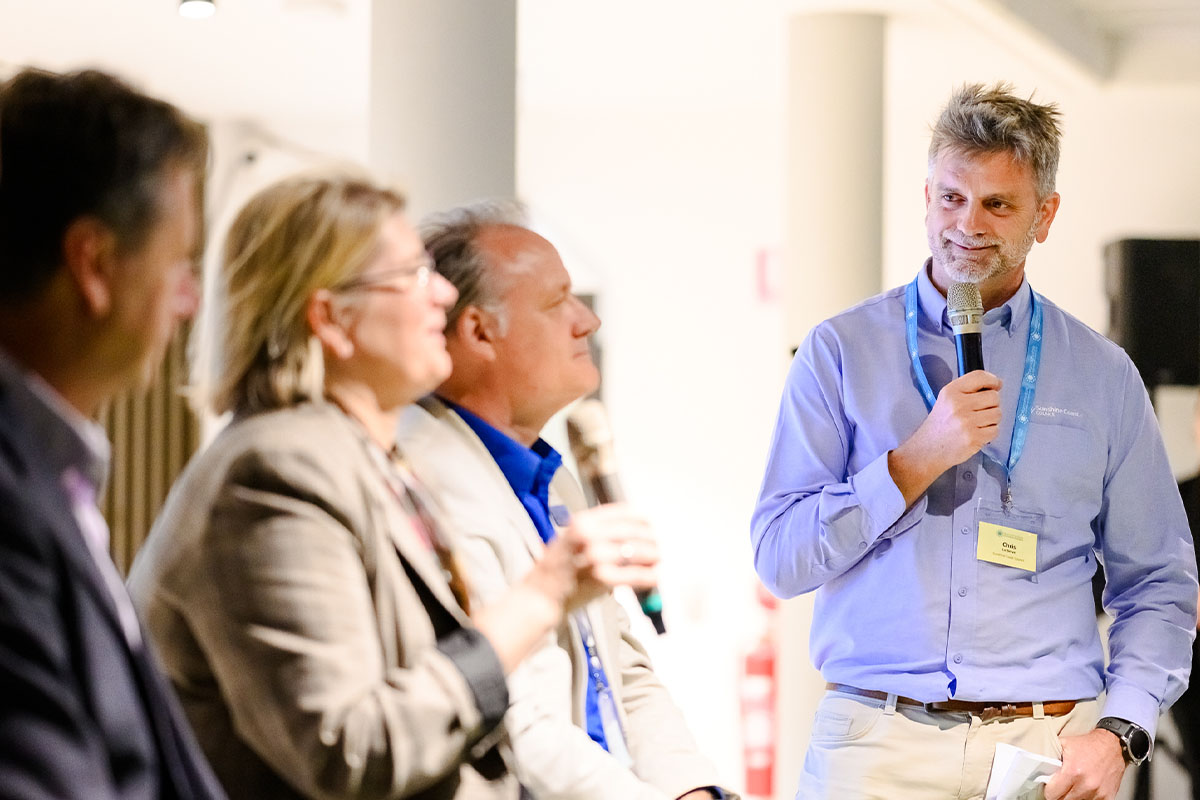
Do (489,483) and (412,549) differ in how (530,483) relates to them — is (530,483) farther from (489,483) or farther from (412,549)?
(412,549)

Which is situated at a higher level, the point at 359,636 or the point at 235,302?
the point at 235,302

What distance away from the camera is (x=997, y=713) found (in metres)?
2.21

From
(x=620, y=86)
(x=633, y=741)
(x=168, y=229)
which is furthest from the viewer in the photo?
(x=620, y=86)

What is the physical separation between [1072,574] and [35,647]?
6.09 ft

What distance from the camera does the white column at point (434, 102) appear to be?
2.74m

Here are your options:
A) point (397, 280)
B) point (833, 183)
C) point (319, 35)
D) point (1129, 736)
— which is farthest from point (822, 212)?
point (397, 280)

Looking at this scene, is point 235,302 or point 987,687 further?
point 987,687

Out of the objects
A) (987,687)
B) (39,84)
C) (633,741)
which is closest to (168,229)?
(39,84)

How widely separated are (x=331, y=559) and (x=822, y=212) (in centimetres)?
385

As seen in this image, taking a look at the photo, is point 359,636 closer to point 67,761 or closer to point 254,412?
point 254,412

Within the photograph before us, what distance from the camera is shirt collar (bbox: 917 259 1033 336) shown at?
7.91 ft

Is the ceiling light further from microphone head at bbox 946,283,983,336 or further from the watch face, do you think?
the watch face

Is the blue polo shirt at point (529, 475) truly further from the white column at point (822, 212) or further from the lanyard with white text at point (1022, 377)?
the white column at point (822, 212)

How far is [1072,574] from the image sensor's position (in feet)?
7.59
